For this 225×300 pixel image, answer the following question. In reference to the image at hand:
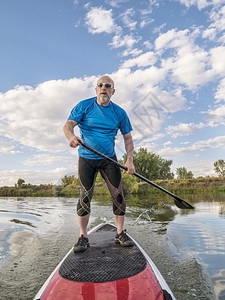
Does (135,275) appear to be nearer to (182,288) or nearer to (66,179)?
(182,288)

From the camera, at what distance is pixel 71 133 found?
10.4ft

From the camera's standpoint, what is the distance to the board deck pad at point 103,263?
2113 mm

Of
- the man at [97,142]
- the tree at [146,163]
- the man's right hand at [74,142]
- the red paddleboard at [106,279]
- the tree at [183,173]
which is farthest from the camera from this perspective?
the tree at [183,173]

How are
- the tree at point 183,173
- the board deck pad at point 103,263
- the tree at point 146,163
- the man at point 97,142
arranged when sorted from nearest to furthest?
1. the board deck pad at point 103,263
2. the man at point 97,142
3. the tree at point 146,163
4. the tree at point 183,173

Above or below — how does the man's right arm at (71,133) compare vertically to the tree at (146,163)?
below

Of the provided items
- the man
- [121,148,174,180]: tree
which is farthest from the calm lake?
[121,148,174,180]: tree

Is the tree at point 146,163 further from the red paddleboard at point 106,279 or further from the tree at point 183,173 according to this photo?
the red paddleboard at point 106,279

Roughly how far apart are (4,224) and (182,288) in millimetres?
5885

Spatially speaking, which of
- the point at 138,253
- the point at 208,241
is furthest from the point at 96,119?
the point at 208,241

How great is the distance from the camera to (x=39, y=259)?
142 inches

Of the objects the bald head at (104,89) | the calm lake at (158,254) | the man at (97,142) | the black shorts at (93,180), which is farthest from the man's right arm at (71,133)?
the calm lake at (158,254)

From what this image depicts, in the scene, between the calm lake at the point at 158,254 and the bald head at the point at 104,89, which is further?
the bald head at the point at 104,89

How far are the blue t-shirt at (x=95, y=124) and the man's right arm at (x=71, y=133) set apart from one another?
0.08 metres

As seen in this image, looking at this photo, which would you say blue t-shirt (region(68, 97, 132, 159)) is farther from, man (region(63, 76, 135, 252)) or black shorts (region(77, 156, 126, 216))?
black shorts (region(77, 156, 126, 216))
